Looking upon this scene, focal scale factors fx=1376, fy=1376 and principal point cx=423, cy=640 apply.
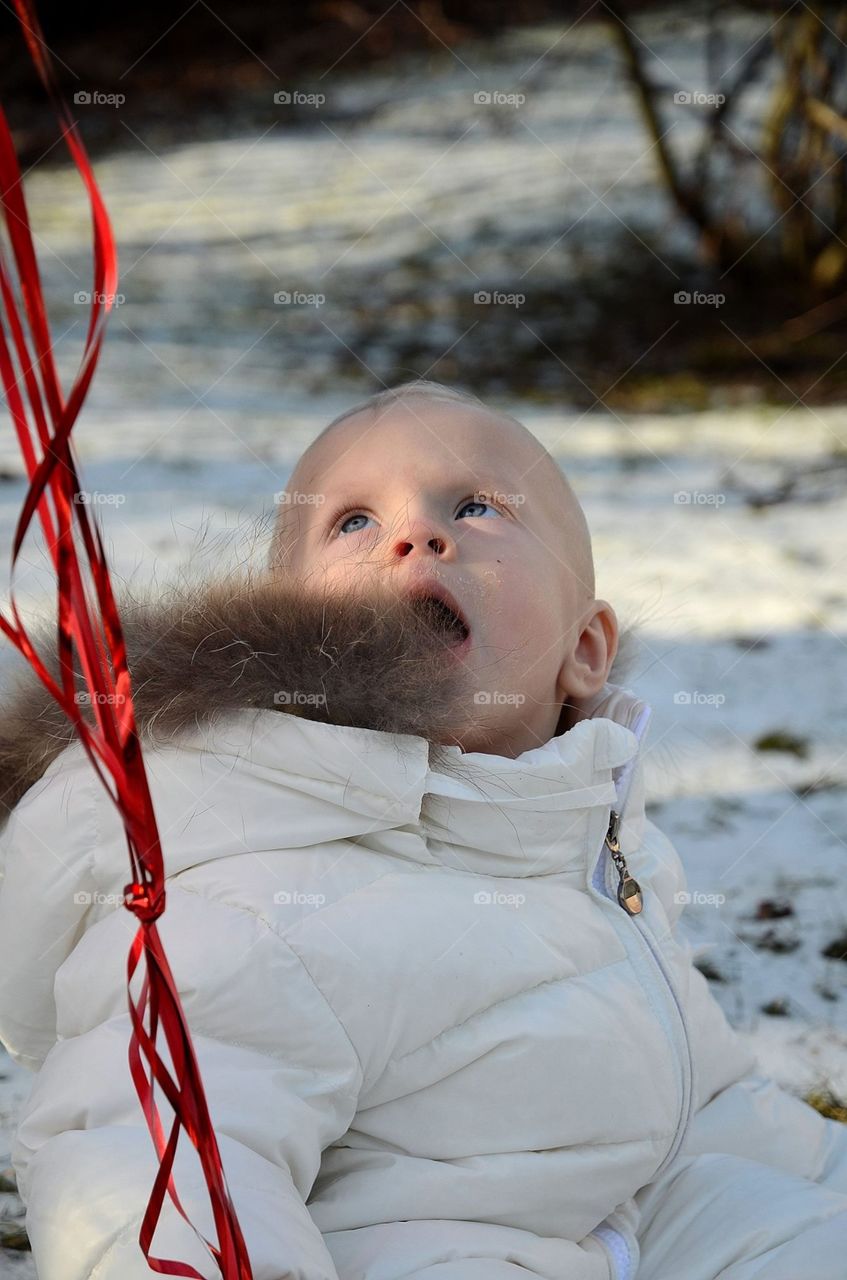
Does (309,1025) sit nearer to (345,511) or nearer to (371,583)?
(371,583)

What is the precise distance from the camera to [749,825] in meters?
2.14

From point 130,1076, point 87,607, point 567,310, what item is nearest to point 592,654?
point 130,1076

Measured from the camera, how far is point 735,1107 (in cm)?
142

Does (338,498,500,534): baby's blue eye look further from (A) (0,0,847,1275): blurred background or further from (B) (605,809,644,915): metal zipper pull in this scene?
(B) (605,809,644,915): metal zipper pull

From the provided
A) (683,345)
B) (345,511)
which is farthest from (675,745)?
(683,345)

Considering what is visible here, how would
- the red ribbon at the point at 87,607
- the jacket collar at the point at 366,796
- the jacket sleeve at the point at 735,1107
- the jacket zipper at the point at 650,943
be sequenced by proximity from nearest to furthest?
the red ribbon at the point at 87,607 → the jacket collar at the point at 366,796 → the jacket zipper at the point at 650,943 → the jacket sleeve at the point at 735,1107

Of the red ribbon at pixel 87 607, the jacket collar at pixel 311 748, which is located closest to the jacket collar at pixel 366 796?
the jacket collar at pixel 311 748

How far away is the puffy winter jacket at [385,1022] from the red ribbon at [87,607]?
20cm

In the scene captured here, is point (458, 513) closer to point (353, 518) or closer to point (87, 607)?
point (353, 518)

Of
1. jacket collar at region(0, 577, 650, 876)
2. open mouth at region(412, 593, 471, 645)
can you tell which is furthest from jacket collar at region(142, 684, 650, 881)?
open mouth at region(412, 593, 471, 645)

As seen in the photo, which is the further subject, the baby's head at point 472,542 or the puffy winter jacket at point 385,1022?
the baby's head at point 472,542

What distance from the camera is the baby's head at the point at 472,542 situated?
134cm

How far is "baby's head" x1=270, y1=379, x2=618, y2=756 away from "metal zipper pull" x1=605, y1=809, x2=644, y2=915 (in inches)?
5.5

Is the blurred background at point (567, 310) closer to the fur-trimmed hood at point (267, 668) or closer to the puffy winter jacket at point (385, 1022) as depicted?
the fur-trimmed hood at point (267, 668)
